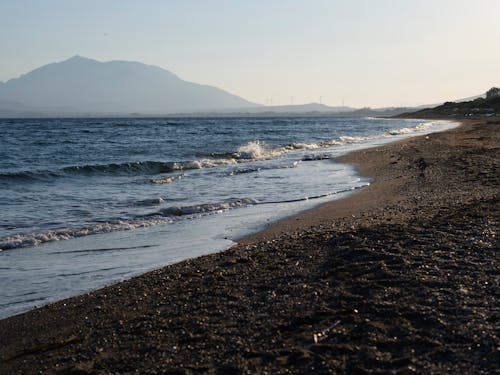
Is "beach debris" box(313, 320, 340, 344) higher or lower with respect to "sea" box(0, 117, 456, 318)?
higher

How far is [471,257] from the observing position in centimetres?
602

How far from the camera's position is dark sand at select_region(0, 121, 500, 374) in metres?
3.97

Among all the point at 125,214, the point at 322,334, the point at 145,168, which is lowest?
the point at 145,168

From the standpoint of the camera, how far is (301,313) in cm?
473

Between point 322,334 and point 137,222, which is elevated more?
point 322,334

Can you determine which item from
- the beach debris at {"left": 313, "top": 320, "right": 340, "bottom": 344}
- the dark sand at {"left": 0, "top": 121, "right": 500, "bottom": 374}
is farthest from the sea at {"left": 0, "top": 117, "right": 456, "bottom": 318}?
the beach debris at {"left": 313, "top": 320, "right": 340, "bottom": 344}

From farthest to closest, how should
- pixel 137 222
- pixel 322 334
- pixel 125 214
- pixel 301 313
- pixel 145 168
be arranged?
1. pixel 145 168
2. pixel 125 214
3. pixel 137 222
4. pixel 301 313
5. pixel 322 334

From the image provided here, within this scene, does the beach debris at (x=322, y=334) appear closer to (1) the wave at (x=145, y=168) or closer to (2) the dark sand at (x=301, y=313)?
(2) the dark sand at (x=301, y=313)

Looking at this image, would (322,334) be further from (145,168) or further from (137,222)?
(145,168)

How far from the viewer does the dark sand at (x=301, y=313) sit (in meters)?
3.97

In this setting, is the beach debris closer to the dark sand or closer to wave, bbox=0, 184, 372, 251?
the dark sand

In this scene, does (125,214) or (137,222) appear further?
(125,214)

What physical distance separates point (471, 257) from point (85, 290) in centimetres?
417

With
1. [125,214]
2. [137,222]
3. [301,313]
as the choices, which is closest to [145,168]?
[125,214]
